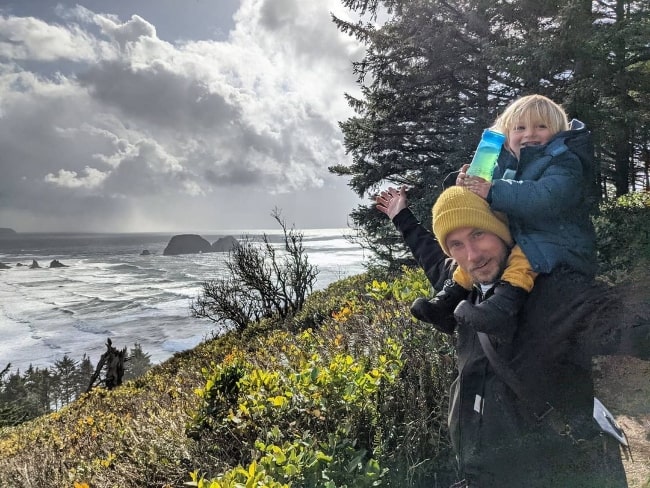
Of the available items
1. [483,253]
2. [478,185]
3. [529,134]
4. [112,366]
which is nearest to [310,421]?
[483,253]

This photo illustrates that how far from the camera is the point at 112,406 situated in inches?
330

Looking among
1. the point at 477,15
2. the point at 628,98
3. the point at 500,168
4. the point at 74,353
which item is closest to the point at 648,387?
the point at 500,168

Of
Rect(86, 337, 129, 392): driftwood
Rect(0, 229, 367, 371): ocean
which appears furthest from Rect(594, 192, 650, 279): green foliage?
Rect(0, 229, 367, 371): ocean

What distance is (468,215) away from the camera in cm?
138

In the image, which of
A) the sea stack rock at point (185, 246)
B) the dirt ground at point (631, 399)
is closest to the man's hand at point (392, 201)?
the dirt ground at point (631, 399)

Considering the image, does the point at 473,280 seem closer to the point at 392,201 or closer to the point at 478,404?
the point at 478,404

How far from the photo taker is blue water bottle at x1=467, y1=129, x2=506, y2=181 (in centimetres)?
155

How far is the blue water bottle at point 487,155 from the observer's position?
155 cm

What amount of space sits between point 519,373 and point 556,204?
529mm

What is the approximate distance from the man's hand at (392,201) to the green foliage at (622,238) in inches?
222

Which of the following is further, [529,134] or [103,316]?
[103,316]

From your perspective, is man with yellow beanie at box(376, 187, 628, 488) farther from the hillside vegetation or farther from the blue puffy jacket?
the hillside vegetation

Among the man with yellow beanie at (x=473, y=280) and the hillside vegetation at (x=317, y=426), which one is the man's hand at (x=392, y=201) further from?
the hillside vegetation at (x=317, y=426)

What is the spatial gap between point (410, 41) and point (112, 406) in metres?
10.6
